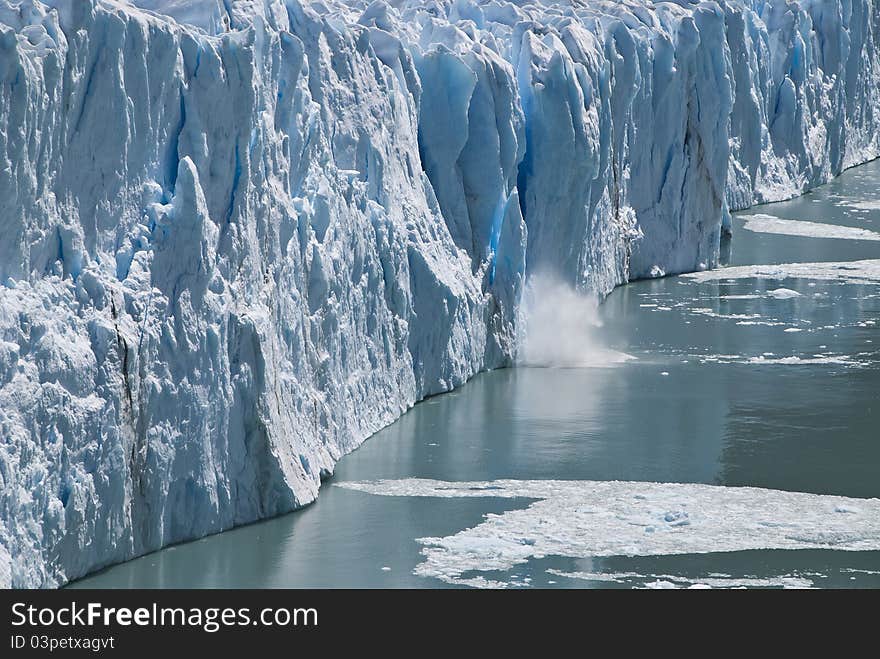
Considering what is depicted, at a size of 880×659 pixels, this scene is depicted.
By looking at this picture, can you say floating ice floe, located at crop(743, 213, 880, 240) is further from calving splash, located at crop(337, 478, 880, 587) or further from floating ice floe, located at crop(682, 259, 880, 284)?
calving splash, located at crop(337, 478, 880, 587)

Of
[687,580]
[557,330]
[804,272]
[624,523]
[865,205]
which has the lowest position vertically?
[687,580]

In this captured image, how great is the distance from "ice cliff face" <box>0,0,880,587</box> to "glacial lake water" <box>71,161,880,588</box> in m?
0.41

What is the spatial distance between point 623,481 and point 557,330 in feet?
15.8

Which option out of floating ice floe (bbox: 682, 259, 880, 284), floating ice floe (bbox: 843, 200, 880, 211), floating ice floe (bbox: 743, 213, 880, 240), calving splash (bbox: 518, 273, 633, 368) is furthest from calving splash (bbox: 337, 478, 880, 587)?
floating ice floe (bbox: 843, 200, 880, 211)

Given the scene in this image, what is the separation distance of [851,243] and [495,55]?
9.30 meters

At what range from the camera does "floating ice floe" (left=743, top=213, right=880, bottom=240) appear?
923 inches

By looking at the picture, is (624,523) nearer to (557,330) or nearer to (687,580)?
(687,580)

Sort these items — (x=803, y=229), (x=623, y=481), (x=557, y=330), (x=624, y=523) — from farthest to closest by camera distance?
(x=803, y=229)
(x=557, y=330)
(x=623, y=481)
(x=624, y=523)

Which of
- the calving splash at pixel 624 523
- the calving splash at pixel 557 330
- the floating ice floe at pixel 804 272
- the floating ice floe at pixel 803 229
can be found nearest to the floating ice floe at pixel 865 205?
the floating ice floe at pixel 803 229

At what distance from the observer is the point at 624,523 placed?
1032 centimetres

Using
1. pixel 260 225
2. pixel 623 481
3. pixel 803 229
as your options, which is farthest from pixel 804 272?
pixel 260 225

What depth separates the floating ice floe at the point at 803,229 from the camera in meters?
23.5

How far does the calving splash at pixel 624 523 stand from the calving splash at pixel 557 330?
430cm

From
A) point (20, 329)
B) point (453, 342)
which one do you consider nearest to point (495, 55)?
point (453, 342)
